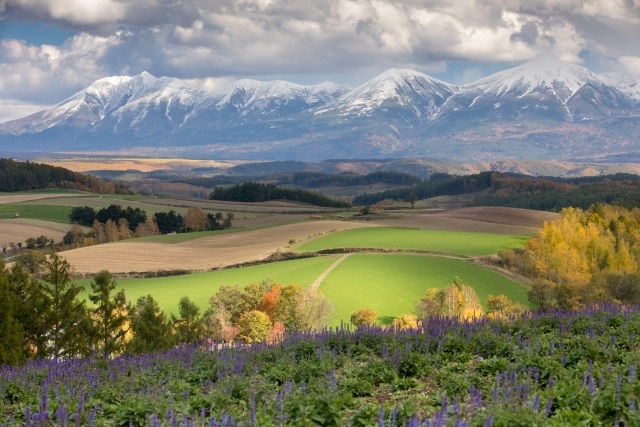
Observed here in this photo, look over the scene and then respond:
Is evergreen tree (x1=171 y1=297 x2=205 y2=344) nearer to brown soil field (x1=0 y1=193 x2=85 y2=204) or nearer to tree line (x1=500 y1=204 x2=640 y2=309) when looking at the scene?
tree line (x1=500 y1=204 x2=640 y2=309)

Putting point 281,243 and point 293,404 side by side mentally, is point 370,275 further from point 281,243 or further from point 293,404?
point 293,404

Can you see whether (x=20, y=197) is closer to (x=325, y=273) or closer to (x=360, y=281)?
(x=325, y=273)

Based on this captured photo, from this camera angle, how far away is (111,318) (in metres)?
50.1

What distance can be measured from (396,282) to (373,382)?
6655 cm

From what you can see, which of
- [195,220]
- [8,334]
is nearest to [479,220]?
[195,220]

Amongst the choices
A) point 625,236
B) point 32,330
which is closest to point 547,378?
point 32,330

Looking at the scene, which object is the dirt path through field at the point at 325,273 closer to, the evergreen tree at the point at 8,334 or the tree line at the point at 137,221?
the evergreen tree at the point at 8,334

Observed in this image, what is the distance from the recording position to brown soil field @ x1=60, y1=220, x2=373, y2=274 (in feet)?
321

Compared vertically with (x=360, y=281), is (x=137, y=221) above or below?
above

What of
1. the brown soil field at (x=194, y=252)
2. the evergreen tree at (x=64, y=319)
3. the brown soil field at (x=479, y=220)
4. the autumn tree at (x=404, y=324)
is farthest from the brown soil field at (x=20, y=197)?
the autumn tree at (x=404, y=324)

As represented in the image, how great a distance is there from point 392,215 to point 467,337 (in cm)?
13464

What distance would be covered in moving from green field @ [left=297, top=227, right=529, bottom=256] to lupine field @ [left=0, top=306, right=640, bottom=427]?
265 feet

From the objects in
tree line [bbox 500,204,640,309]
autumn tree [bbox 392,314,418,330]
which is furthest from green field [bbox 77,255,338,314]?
autumn tree [bbox 392,314,418,330]

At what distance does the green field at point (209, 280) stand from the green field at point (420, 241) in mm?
11378
